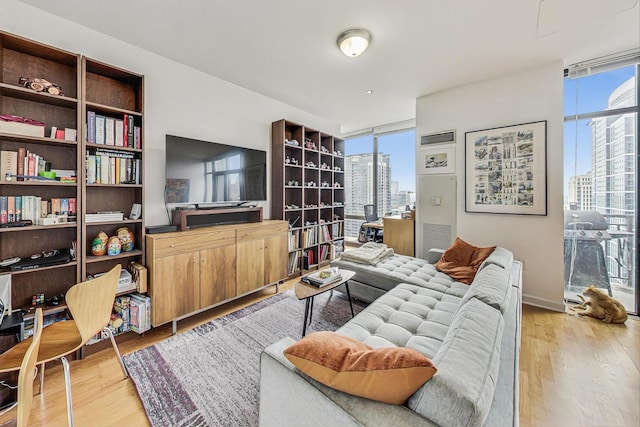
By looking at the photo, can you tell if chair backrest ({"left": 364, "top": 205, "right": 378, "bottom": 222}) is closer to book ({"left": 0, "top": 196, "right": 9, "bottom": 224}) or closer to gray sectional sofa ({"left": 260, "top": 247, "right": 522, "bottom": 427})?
gray sectional sofa ({"left": 260, "top": 247, "right": 522, "bottom": 427})

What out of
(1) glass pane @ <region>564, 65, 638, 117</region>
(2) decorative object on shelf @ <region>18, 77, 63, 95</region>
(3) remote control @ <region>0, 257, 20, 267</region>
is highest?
(1) glass pane @ <region>564, 65, 638, 117</region>

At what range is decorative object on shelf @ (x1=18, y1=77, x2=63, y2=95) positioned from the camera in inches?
69.5

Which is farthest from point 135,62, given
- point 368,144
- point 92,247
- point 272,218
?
point 368,144

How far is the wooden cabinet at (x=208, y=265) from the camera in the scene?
2.17 metres

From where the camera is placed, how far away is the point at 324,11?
1.94 m

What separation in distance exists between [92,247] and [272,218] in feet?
6.65

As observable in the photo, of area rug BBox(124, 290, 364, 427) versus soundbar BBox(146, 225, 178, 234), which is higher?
soundbar BBox(146, 225, 178, 234)

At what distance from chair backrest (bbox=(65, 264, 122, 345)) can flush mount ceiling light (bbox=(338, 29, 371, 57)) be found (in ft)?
8.36

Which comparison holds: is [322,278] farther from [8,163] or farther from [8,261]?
[8,163]

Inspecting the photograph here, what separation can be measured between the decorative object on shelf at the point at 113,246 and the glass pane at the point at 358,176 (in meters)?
4.02

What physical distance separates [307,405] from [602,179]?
3.75 meters

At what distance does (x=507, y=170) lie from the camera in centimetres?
301

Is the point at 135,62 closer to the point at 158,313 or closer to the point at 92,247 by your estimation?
the point at 92,247

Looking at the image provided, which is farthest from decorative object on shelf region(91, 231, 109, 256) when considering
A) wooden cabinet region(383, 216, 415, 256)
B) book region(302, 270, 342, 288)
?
wooden cabinet region(383, 216, 415, 256)
